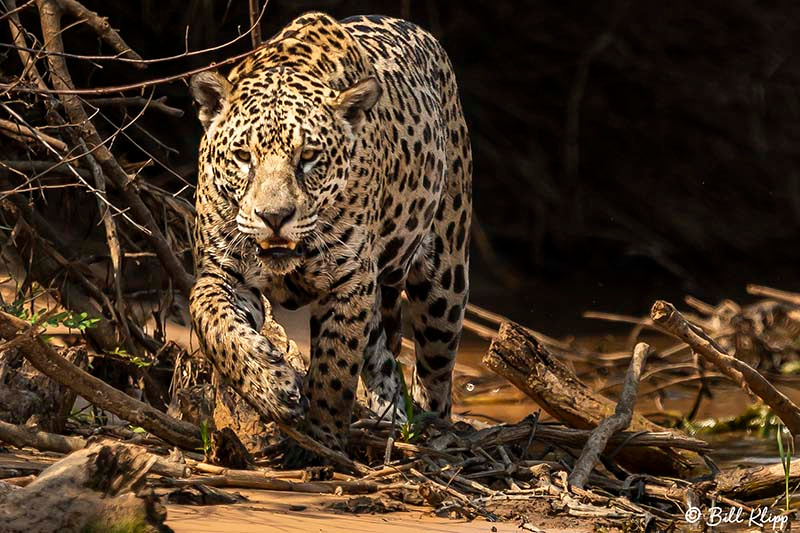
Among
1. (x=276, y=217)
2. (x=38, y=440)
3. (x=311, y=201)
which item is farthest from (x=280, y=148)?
(x=38, y=440)

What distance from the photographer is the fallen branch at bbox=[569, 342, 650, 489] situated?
5.95 m

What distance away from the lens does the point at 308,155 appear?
19.2 feet

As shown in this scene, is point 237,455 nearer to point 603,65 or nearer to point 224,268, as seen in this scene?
point 224,268

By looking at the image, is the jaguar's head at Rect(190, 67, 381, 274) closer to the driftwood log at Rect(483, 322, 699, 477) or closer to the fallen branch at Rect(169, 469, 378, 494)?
the fallen branch at Rect(169, 469, 378, 494)

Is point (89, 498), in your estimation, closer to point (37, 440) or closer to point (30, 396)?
point (37, 440)

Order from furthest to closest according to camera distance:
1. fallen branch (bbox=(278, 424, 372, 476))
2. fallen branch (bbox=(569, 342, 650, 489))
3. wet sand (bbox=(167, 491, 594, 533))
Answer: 1. fallen branch (bbox=(569, 342, 650, 489))
2. fallen branch (bbox=(278, 424, 372, 476))
3. wet sand (bbox=(167, 491, 594, 533))

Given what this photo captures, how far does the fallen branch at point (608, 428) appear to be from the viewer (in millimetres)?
5949

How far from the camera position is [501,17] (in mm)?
13320

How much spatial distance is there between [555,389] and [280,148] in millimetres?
1752

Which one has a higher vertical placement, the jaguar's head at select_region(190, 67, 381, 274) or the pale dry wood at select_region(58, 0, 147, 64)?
the pale dry wood at select_region(58, 0, 147, 64)

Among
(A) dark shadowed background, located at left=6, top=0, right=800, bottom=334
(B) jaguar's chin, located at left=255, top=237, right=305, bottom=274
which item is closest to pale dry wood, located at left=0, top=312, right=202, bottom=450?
(B) jaguar's chin, located at left=255, top=237, right=305, bottom=274

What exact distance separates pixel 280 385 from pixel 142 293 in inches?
97.0

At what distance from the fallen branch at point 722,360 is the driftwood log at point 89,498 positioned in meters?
2.35

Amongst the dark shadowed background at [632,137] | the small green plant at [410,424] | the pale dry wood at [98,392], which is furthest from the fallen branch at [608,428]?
the dark shadowed background at [632,137]
